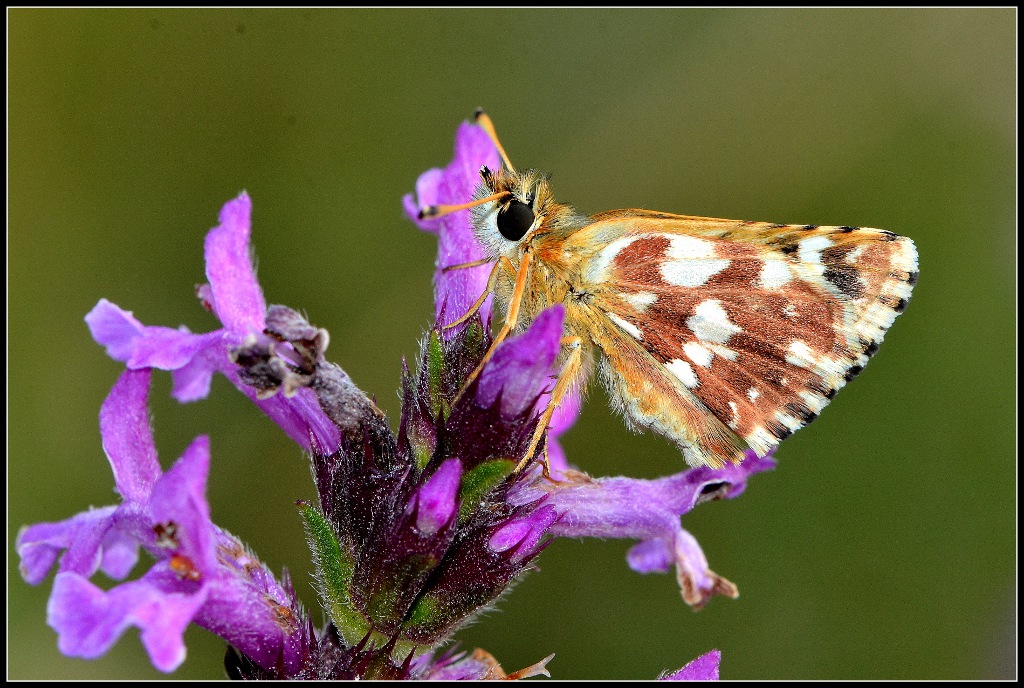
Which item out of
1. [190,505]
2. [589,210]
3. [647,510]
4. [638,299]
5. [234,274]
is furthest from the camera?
[589,210]

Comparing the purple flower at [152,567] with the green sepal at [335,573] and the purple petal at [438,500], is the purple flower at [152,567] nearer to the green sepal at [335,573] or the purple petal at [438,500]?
the green sepal at [335,573]

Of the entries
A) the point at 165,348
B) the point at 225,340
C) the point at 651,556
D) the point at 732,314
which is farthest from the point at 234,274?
the point at 651,556

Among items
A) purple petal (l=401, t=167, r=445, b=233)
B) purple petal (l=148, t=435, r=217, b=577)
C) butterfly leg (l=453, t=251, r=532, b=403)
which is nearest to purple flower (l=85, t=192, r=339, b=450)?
purple petal (l=148, t=435, r=217, b=577)

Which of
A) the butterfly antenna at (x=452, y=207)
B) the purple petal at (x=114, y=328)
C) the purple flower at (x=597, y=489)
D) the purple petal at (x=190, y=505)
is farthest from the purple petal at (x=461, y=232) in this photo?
the purple petal at (x=190, y=505)

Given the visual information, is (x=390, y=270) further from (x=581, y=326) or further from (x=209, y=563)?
(x=209, y=563)

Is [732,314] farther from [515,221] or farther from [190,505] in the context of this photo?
[190,505]

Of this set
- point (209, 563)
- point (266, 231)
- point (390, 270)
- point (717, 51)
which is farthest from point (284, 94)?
point (209, 563)
